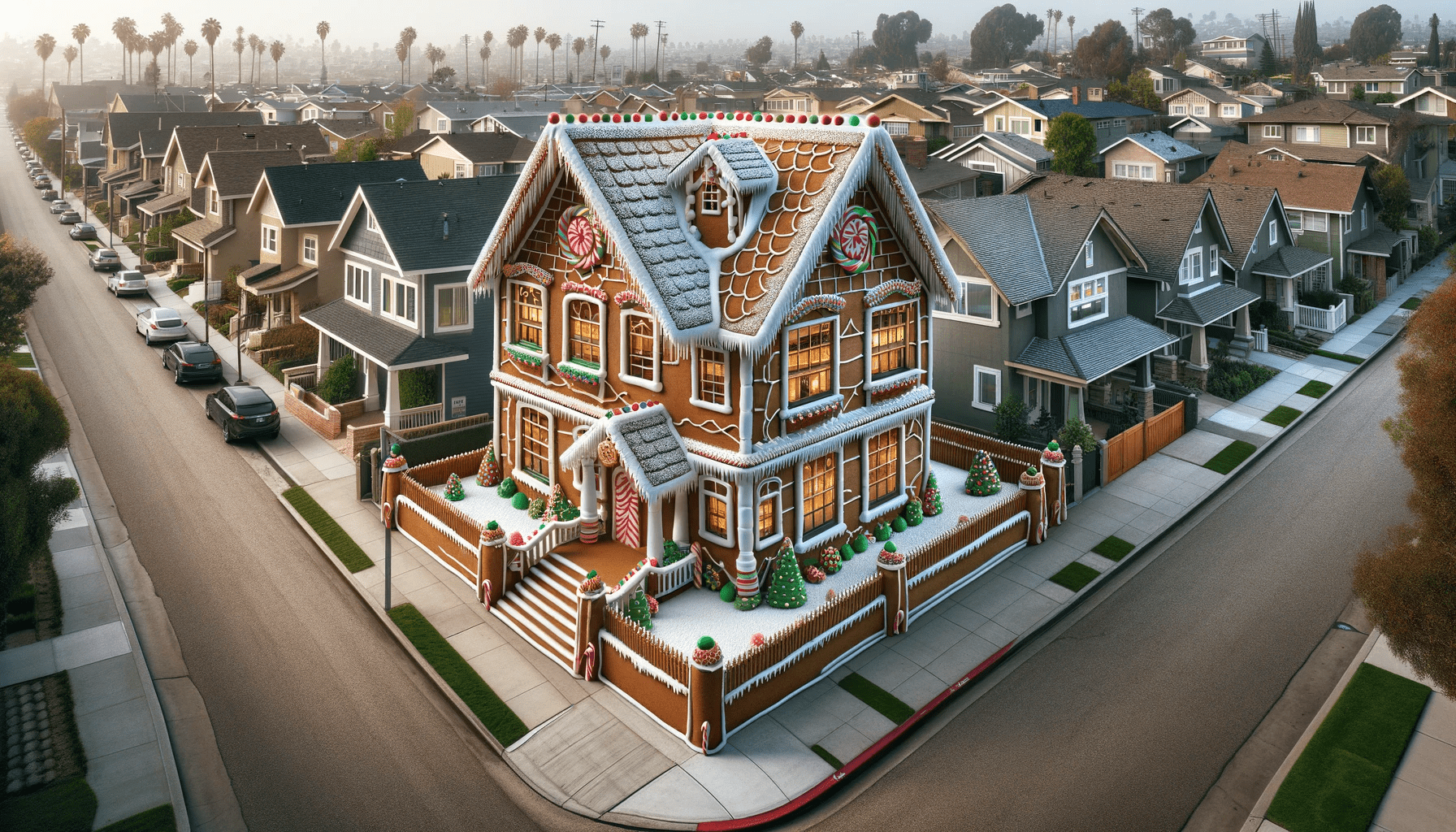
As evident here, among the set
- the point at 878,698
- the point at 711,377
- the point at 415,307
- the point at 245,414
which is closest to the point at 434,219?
the point at 415,307

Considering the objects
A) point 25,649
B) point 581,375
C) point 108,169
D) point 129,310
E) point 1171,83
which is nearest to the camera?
point 25,649

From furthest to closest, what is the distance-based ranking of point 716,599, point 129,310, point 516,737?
point 129,310, point 716,599, point 516,737

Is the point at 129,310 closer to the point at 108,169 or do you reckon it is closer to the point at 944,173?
the point at 108,169

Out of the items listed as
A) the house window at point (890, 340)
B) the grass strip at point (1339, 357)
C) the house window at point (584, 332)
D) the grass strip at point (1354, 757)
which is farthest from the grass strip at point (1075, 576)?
the grass strip at point (1339, 357)

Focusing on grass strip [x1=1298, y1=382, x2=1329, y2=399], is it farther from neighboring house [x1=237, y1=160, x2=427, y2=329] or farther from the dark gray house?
neighboring house [x1=237, y1=160, x2=427, y2=329]

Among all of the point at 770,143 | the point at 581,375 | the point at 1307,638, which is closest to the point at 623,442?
the point at 581,375

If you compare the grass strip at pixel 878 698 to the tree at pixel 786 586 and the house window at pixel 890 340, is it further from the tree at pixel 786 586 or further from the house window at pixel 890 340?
the house window at pixel 890 340

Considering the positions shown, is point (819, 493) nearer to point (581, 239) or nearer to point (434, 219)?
point (581, 239)
